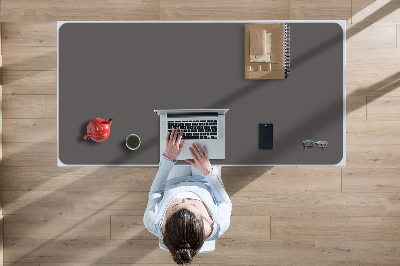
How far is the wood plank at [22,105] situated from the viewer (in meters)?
1.89

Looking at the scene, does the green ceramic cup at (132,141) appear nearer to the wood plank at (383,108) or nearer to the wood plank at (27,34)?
the wood plank at (27,34)

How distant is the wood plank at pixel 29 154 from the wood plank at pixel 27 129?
0.05 m

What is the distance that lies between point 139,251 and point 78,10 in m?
1.88

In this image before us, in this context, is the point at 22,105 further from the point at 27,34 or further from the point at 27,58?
the point at 27,34

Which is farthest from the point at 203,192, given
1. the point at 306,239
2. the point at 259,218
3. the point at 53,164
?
the point at 53,164

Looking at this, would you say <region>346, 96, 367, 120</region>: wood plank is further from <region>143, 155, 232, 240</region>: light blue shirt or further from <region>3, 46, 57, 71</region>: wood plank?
<region>3, 46, 57, 71</region>: wood plank

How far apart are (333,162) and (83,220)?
68.9 inches

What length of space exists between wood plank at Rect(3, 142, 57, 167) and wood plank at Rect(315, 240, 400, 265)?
2.12 meters

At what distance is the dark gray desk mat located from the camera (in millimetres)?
1355

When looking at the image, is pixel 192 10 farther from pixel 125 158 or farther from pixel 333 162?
pixel 333 162

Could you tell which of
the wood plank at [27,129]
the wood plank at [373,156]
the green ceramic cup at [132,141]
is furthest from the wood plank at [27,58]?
the wood plank at [373,156]

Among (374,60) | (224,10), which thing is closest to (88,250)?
(224,10)

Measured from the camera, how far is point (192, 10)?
1951mm

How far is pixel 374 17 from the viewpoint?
75.4 inches
